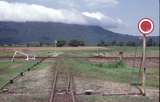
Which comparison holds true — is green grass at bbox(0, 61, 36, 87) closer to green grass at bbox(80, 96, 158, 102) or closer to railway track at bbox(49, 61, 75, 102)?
railway track at bbox(49, 61, 75, 102)

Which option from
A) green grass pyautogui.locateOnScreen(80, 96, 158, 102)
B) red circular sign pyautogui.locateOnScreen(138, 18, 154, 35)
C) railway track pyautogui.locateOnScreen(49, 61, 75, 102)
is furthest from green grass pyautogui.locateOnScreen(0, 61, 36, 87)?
red circular sign pyautogui.locateOnScreen(138, 18, 154, 35)

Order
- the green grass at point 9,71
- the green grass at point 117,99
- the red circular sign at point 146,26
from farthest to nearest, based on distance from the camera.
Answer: the green grass at point 9,71 < the red circular sign at point 146,26 < the green grass at point 117,99

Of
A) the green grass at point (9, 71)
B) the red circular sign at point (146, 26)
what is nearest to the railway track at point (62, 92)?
the green grass at point (9, 71)

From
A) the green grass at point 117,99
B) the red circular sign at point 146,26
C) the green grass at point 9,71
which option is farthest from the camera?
the green grass at point 9,71

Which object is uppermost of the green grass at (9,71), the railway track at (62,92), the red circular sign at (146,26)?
the red circular sign at (146,26)

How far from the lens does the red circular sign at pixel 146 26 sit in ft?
59.6

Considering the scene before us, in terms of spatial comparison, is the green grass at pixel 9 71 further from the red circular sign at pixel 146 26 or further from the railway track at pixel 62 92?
the red circular sign at pixel 146 26

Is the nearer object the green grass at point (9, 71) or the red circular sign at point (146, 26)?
the red circular sign at point (146, 26)

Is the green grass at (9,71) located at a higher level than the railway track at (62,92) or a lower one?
lower

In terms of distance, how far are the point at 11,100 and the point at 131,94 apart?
3977 millimetres

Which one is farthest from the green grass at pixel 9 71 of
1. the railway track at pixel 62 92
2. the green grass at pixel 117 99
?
the green grass at pixel 117 99

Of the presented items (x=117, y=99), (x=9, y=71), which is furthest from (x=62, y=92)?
(x=9, y=71)

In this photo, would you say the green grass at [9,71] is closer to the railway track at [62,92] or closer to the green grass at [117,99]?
the railway track at [62,92]

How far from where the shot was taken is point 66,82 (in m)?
22.2
